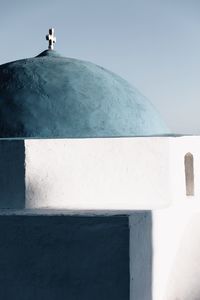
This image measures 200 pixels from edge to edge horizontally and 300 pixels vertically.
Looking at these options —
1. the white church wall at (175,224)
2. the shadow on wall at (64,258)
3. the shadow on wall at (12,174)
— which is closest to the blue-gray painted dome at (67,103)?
the white church wall at (175,224)

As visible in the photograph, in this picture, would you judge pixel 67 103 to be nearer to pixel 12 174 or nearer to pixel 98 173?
pixel 98 173

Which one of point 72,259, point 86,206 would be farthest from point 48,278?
point 86,206

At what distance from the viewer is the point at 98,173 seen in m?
3.73

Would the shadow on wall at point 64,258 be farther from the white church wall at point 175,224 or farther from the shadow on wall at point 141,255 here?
the white church wall at point 175,224

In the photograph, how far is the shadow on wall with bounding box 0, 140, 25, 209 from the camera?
3434mm

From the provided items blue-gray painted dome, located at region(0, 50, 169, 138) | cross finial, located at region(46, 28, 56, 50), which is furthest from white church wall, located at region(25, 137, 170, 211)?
cross finial, located at region(46, 28, 56, 50)

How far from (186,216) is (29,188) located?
150cm

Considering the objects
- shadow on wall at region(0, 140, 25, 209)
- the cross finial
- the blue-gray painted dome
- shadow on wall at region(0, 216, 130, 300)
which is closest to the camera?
shadow on wall at region(0, 216, 130, 300)

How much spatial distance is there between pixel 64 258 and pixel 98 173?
78cm

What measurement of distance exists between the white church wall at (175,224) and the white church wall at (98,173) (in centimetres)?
13

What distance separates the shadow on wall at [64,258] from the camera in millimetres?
3080

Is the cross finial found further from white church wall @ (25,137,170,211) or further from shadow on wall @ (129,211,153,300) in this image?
shadow on wall @ (129,211,153,300)

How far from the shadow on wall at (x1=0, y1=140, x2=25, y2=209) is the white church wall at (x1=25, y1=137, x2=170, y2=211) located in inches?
1.6

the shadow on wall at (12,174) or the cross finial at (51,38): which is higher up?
the cross finial at (51,38)
